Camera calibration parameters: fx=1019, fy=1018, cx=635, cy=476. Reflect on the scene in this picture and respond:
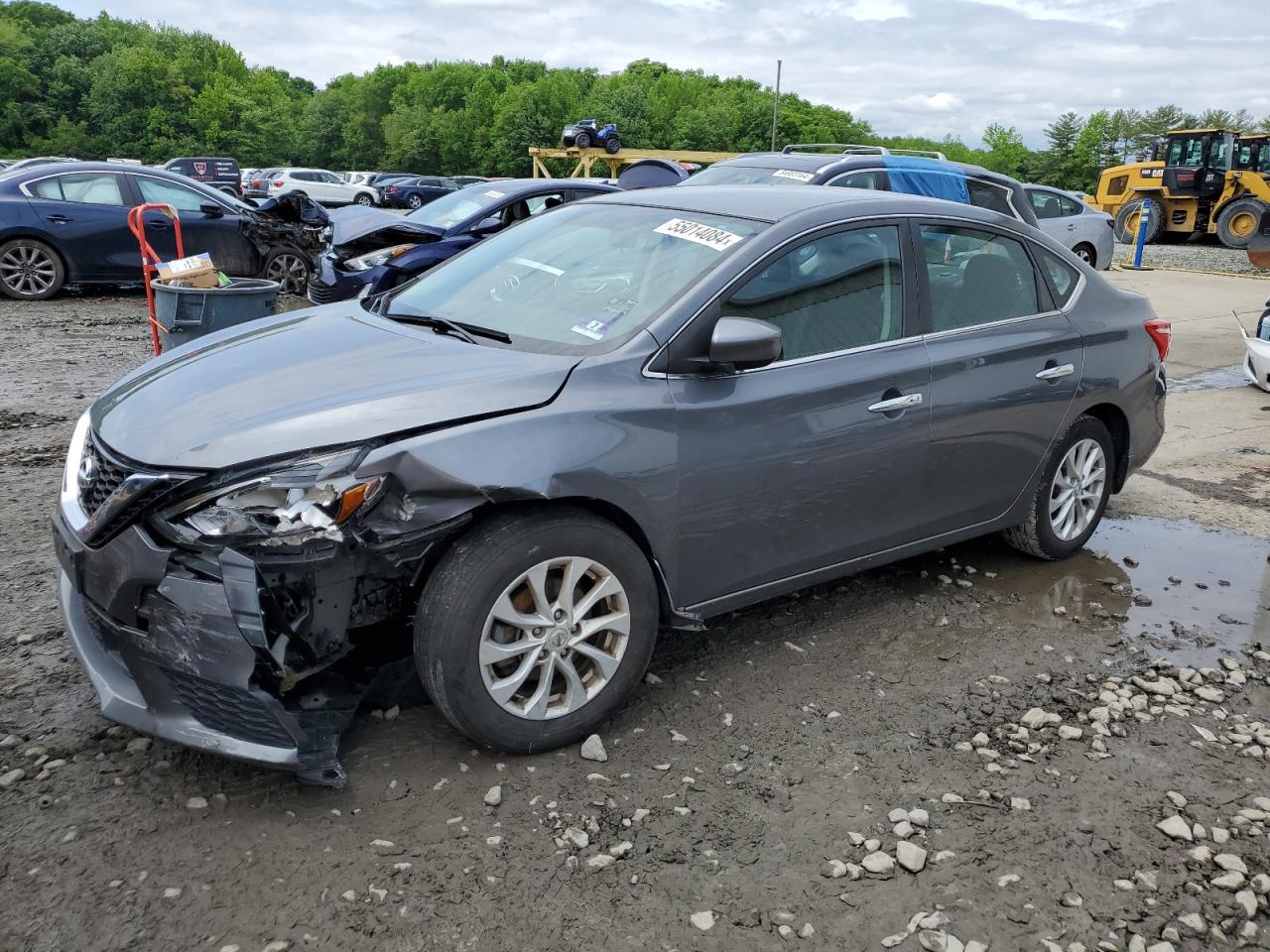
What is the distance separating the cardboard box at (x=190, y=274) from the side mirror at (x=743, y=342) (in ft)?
14.3

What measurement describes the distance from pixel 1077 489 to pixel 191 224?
9.93 m

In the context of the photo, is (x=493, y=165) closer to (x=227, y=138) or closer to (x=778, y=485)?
(x=227, y=138)

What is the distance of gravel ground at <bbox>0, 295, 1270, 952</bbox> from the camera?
244 centimetres

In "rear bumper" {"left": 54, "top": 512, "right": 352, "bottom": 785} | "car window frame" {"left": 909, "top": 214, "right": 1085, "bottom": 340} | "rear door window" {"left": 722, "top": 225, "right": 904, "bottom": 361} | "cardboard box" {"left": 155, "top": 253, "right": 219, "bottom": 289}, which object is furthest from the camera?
"cardboard box" {"left": 155, "top": 253, "right": 219, "bottom": 289}

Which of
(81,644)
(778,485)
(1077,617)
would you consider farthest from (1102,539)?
(81,644)

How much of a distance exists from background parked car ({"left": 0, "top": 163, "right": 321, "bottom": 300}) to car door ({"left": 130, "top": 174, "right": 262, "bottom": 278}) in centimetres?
1

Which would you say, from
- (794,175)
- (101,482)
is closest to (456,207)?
(794,175)

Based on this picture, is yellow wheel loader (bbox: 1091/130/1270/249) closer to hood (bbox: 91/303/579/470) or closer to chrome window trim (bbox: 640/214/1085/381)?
chrome window trim (bbox: 640/214/1085/381)

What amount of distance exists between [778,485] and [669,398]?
522mm

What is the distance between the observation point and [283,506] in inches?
105

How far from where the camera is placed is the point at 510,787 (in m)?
2.92

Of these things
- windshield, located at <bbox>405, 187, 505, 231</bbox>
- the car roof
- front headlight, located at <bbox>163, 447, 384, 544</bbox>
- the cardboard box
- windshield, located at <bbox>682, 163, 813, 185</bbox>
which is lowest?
front headlight, located at <bbox>163, 447, 384, 544</bbox>

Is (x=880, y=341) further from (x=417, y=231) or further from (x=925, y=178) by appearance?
(x=417, y=231)

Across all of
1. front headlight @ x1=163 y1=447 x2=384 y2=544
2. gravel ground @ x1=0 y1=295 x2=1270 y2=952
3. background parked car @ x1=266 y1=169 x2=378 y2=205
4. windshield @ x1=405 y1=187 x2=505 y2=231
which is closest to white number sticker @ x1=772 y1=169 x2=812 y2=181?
windshield @ x1=405 y1=187 x2=505 y2=231
